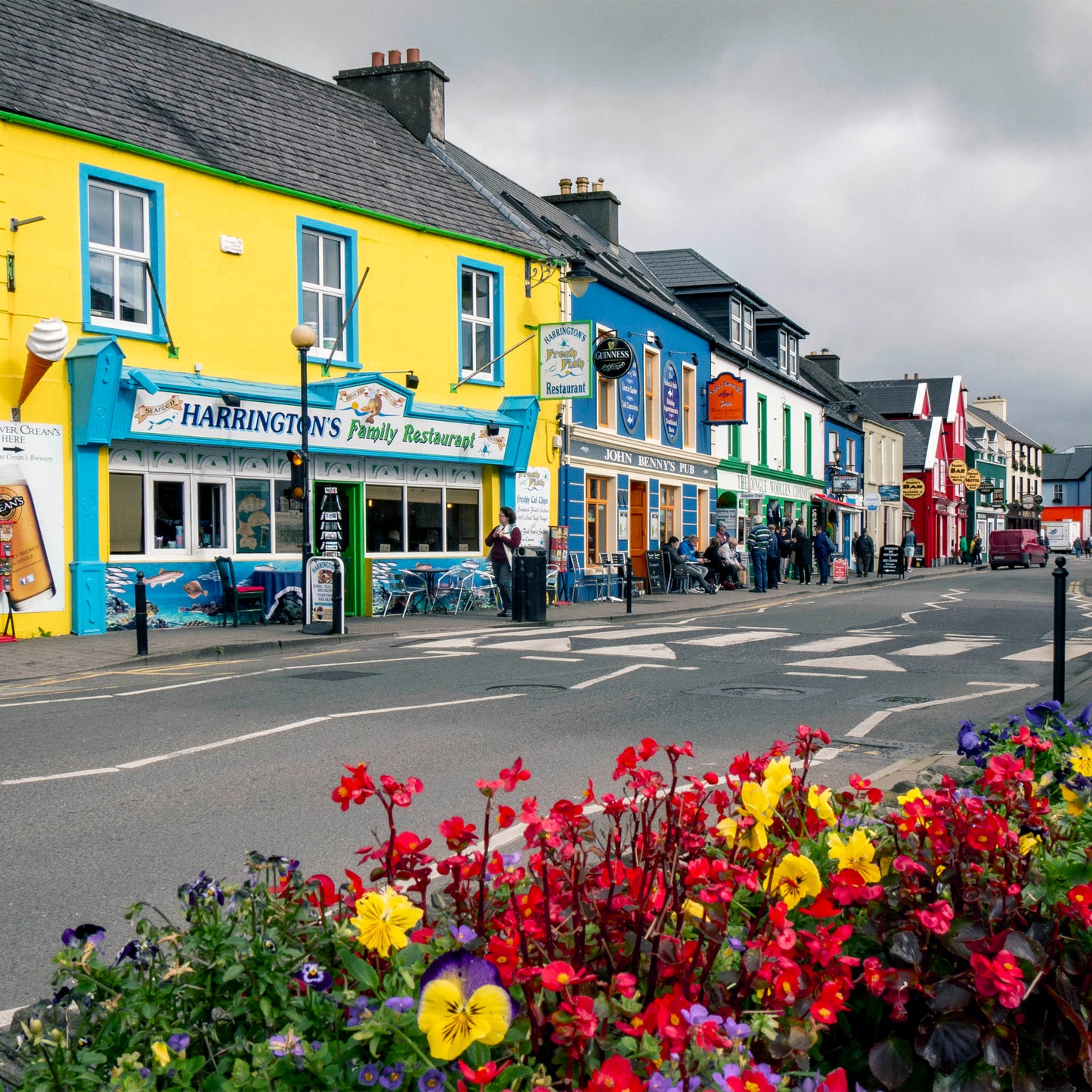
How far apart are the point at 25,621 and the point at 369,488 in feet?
22.7

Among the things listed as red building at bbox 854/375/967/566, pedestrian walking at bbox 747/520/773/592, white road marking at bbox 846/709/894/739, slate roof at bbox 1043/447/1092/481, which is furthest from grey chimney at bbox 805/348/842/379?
slate roof at bbox 1043/447/1092/481

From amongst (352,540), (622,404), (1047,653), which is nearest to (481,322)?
(352,540)

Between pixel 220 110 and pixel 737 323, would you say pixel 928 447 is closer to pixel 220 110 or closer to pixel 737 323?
pixel 737 323

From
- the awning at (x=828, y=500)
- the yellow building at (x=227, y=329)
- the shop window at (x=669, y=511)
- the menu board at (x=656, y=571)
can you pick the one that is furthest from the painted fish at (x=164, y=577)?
the awning at (x=828, y=500)

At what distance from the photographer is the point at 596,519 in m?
26.6

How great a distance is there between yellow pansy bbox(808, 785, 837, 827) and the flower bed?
126 millimetres

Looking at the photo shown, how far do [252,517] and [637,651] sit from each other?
7.77 metres

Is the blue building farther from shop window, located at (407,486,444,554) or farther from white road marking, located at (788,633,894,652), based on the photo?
white road marking, located at (788,633,894,652)

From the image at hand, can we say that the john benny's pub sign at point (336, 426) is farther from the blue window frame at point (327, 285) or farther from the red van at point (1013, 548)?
the red van at point (1013, 548)

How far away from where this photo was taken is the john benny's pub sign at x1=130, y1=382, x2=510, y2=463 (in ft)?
53.4

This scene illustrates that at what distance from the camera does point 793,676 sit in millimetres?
11258

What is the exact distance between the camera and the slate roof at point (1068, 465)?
119375mm

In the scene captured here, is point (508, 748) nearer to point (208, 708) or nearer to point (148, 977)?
point (208, 708)

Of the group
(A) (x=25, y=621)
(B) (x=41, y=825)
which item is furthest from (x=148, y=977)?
(A) (x=25, y=621)
